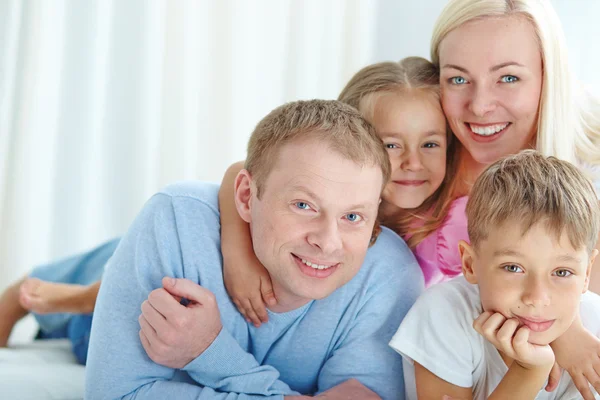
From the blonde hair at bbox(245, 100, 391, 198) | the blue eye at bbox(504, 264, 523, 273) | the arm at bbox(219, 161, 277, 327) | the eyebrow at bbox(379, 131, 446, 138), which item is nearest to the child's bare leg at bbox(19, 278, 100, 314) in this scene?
the arm at bbox(219, 161, 277, 327)

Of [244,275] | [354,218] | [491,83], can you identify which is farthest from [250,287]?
[491,83]

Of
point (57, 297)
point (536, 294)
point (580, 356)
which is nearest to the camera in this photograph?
point (536, 294)

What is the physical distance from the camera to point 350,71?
125 inches

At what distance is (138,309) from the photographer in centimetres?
144

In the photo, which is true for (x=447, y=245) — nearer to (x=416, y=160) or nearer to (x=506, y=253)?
(x=416, y=160)

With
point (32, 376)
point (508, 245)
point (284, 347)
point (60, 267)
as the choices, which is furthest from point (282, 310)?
point (60, 267)

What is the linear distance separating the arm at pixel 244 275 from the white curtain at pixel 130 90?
159 cm

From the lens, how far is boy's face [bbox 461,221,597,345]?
49.6 inches

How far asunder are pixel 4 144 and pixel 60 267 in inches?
29.7

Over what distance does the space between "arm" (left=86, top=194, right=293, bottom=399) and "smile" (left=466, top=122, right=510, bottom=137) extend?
0.68 metres

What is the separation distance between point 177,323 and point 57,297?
88 centimetres

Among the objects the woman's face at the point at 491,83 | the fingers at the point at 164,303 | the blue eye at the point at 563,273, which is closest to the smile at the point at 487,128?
the woman's face at the point at 491,83

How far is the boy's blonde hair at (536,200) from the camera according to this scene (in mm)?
1274

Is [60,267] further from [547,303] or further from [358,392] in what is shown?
[547,303]
